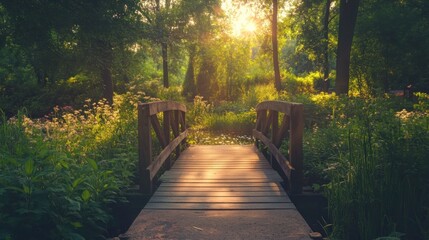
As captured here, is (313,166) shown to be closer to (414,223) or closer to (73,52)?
(414,223)

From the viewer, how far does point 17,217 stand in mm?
2637

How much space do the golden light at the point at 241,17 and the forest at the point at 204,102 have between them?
97mm

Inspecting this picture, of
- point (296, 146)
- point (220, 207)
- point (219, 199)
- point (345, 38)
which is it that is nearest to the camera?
point (220, 207)

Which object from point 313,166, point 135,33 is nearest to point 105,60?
point 135,33

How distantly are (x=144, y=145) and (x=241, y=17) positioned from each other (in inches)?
793

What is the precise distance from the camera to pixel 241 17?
23141 mm

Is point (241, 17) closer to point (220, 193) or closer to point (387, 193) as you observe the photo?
point (220, 193)

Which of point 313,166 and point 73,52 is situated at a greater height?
point 73,52

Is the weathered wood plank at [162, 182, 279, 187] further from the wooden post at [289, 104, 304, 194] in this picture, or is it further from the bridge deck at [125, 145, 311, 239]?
the wooden post at [289, 104, 304, 194]

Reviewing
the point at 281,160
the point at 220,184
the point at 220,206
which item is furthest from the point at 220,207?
the point at 281,160

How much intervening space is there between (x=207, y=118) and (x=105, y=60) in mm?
4379

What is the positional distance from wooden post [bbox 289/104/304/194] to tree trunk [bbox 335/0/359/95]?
9326 millimetres

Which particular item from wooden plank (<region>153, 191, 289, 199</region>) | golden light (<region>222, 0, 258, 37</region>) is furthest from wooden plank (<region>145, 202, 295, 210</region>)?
golden light (<region>222, 0, 258, 37</region>)

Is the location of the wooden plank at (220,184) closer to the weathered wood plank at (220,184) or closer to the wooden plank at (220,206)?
the weathered wood plank at (220,184)
